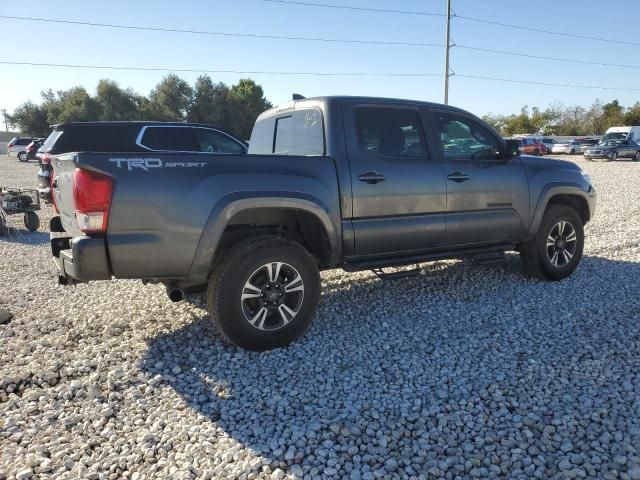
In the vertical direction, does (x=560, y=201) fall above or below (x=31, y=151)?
below

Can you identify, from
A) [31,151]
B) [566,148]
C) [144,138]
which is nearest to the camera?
[144,138]

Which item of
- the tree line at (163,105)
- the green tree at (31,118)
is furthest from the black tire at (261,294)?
the green tree at (31,118)

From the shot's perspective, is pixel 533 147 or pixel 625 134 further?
pixel 625 134

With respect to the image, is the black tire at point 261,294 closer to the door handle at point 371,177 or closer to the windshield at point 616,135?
the door handle at point 371,177

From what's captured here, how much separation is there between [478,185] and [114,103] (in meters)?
52.3

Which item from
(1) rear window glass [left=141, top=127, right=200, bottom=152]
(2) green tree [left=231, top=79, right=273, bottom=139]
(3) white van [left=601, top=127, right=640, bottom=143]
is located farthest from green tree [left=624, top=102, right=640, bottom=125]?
(1) rear window glass [left=141, top=127, right=200, bottom=152]

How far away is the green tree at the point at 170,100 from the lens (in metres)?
49.8

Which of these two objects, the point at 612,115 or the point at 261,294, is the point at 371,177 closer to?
the point at 261,294

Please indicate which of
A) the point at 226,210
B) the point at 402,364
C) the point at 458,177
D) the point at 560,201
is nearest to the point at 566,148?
the point at 560,201

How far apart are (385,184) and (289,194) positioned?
972 millimetres

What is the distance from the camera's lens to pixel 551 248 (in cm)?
578

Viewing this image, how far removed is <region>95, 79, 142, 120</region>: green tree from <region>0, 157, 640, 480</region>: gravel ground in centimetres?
4926

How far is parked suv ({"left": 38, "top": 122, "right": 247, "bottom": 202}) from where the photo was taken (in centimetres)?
1126

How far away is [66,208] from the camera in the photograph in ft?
12.7
